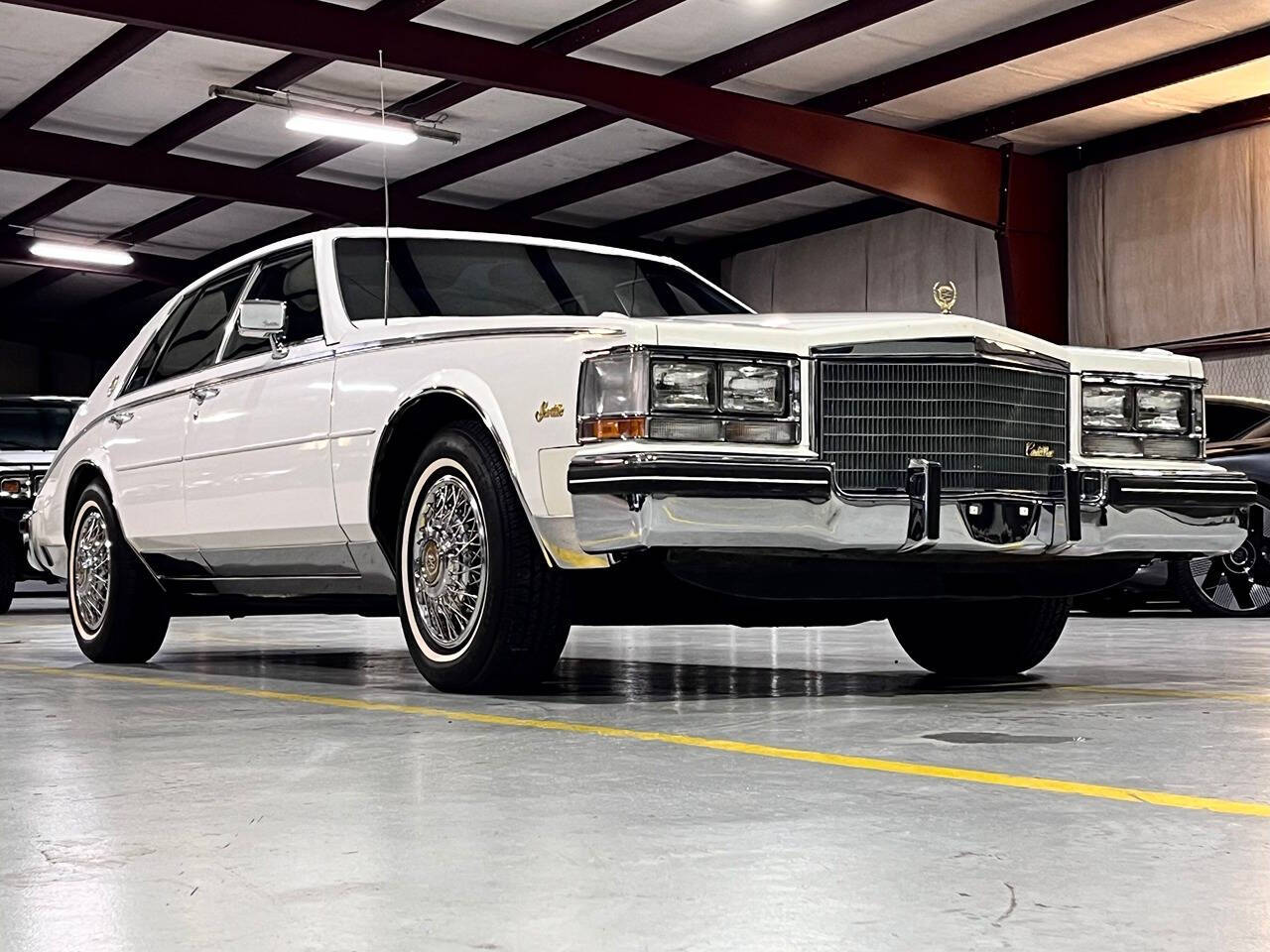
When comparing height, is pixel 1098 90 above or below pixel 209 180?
above

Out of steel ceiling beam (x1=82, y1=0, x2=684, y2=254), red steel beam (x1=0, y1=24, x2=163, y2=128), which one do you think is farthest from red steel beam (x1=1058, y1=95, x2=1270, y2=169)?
red steel beam (x1=0, y1=24, x2=163, y2=128)

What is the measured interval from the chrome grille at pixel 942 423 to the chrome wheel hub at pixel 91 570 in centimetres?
336

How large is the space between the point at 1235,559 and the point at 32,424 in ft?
27.9

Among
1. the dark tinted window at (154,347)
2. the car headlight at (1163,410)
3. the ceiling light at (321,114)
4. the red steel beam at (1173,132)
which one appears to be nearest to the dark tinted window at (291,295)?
the dark tinted window at (154,347)

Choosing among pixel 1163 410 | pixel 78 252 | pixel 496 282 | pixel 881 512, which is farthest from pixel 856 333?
pixel 78 252

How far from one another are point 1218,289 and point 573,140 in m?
7.36

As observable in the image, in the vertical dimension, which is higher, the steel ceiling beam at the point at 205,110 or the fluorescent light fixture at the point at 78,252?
the steel ceiling beam at the point at 205,110

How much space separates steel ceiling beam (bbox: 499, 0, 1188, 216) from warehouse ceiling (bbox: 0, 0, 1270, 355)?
0.03 m

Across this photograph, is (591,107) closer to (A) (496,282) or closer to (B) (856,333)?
(A) (496,282)

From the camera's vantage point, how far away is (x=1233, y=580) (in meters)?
10.6

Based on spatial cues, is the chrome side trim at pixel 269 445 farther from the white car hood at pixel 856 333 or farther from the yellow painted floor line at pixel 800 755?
the white car hood at pixel 856 333

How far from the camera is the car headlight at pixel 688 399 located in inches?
179

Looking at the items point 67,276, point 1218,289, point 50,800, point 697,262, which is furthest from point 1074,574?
point 67,276

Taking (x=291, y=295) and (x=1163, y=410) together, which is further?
(x=291, y=295)
